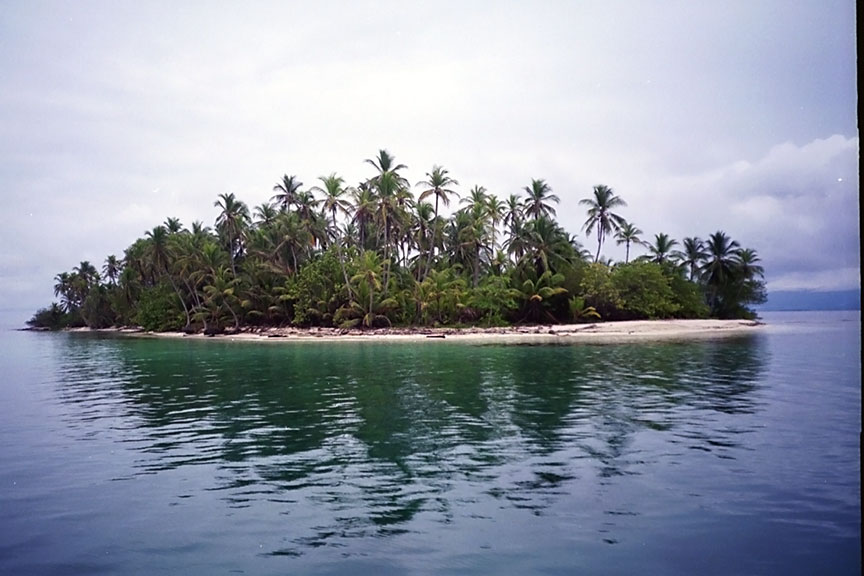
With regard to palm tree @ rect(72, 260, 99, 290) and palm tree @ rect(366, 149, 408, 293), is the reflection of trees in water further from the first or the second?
palm tree @ rect(72, 260, 99, 290)

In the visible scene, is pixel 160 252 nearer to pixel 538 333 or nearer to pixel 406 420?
pixel 538 333

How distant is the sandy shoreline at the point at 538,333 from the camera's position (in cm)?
3812

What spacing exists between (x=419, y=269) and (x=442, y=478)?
44405 mm

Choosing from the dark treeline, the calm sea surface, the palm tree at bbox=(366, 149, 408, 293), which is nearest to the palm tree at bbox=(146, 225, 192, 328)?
the dark treeline

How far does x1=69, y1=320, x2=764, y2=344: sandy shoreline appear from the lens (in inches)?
1501

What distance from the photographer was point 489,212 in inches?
1957

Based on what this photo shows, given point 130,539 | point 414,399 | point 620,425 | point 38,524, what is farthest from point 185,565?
point 414,399

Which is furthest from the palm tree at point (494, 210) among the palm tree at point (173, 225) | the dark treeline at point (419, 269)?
the palm tree at point (173, 225)

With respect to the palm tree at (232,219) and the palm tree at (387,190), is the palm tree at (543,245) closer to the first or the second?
the palm tree at (387,190)

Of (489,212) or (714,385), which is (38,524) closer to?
(714,385)

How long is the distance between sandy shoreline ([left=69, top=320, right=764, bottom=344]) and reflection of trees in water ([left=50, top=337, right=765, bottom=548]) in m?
12.9

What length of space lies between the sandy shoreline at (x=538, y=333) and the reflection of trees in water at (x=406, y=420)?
42.2 ft

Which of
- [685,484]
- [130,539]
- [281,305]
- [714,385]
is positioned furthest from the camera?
→ [281,305]

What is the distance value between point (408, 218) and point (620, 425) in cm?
3779
